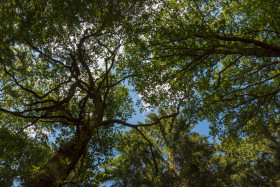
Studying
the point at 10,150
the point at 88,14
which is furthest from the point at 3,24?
the point at 10,150

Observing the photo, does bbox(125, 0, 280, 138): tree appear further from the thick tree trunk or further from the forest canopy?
the thick tree trunk

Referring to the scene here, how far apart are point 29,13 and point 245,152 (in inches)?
1464

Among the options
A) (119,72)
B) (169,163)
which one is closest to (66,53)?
(119,72)

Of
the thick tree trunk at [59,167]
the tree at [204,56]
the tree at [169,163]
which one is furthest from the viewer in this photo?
the tree at [169,163]

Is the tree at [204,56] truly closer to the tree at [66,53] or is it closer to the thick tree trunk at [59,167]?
the tree at [66,53]

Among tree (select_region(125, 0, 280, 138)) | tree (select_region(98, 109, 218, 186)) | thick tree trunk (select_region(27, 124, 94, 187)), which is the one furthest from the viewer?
tree (select_region(98, 109, 218, 186))

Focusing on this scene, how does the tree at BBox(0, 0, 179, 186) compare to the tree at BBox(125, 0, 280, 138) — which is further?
the tree at BBox(125, 0, 280, 138)

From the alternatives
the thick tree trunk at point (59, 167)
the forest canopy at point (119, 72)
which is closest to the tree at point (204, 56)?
the forest canopy at point (119, 72)

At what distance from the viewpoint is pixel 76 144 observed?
580cm

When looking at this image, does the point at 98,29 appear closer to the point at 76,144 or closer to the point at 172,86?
the point at 172,86

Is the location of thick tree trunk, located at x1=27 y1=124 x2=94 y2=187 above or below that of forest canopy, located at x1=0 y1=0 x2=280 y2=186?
below

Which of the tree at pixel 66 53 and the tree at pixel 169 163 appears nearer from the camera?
the tree at pixel 66 53

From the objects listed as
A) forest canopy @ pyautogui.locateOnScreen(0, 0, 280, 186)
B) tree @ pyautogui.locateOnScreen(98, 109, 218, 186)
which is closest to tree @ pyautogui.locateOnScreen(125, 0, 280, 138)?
forest canopy @ pyautogui.locateOnScreen(0, 0, 280, 186)

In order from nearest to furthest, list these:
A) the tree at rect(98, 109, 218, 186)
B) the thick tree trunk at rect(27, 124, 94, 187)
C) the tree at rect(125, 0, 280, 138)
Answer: the thick tree trunk at rect(27, 124, 94, 187), the tree at rect(125, 0, 280, 138), the tree at rect(98, 109, 218, 186)
